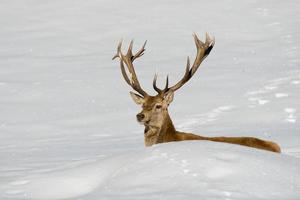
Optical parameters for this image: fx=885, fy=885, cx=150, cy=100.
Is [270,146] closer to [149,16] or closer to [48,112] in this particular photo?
[48,112]

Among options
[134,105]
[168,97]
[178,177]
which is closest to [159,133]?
[168,97]

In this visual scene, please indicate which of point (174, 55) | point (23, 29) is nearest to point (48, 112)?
point (174, 55)

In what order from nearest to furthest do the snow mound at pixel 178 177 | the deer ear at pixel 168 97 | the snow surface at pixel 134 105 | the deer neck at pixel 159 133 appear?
1. the snow mound at pixel 178 177
2. the snow surface at pixel 134 105
3. the deer neck at pixel 159 133
4. the deer ear at pixel 168 97

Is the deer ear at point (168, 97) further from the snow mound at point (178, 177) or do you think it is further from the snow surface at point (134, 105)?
the snow mound at point (178, 177)

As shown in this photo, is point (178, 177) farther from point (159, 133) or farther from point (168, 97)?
point (168, 97)

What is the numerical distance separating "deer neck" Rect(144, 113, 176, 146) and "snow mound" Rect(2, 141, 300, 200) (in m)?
2.27

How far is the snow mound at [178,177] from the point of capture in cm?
666

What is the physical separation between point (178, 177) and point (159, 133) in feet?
11.7

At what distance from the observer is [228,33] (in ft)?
103

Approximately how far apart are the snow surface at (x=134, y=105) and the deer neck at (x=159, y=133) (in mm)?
967

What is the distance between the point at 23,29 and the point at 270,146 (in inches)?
974

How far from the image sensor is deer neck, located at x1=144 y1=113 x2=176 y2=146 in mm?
10500

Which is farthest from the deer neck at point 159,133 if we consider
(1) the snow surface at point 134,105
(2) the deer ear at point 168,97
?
(1) the snow surface at point 134,105

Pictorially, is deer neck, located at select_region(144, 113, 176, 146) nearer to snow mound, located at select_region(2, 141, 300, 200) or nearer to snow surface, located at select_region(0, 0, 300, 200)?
snow surface, located at select_region(0, 0, 300, 200)
